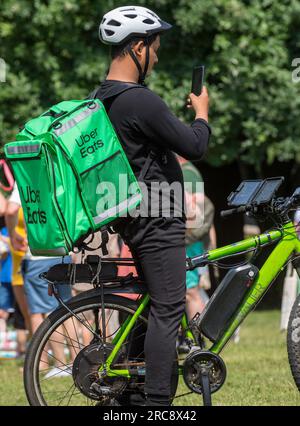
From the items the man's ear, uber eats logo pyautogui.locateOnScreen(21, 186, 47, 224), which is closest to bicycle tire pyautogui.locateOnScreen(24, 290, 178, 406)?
uber eats logo pyautogui.locateOnScreen(21, 186, 47, 224)

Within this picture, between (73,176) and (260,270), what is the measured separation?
1.16 m

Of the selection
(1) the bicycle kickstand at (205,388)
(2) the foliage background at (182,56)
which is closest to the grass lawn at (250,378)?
(1) the bicycle kickstand at (205,388)

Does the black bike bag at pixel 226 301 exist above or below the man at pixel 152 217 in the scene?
below

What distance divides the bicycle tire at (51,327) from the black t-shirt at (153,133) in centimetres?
51

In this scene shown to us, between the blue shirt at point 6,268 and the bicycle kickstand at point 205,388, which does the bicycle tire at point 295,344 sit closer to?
the bicycle kickstand at point 205,388

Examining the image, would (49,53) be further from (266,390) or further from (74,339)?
(74,339)

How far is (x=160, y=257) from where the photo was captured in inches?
Answer: 186

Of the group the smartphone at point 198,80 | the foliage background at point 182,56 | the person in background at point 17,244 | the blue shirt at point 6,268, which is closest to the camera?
the smartphone at point 198,80

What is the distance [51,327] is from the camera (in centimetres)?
486

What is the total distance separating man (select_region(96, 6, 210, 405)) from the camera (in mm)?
4711

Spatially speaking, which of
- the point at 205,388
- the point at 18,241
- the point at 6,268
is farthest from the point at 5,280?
the point at 205,388

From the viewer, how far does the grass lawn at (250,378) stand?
20.3 ft

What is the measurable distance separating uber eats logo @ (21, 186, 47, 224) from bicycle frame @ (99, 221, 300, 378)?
2.19ft

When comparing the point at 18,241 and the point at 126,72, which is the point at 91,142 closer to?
the point at 126,72
